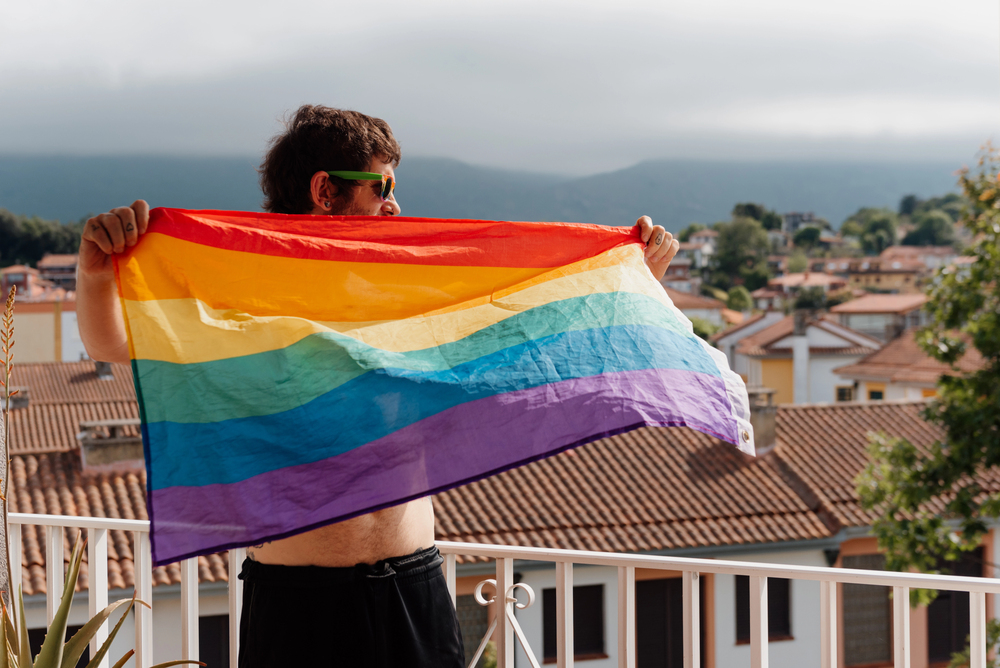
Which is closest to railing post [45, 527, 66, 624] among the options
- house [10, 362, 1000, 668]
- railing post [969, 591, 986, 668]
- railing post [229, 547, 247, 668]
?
railing post [229, 547, 247, 668]

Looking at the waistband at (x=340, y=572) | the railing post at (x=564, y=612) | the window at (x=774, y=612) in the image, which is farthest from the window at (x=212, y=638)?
the waistband at (x=340, y=572)

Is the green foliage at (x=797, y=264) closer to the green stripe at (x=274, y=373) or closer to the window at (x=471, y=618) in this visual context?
the window at (x=471, y=618)

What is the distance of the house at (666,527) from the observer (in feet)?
45.2

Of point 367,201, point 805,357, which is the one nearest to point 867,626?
point 367,201

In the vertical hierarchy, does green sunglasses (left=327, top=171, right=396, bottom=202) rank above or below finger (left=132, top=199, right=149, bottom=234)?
above

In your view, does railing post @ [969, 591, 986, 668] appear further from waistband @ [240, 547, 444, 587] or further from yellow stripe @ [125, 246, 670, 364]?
waistband @ [240, 547, 444, 587]

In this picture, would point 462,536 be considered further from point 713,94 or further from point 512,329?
point 713,94

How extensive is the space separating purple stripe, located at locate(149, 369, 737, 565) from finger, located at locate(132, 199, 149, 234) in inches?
19.0

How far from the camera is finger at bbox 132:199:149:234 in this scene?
1.63 meters

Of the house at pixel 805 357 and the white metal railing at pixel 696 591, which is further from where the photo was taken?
the house at pixel 805 357

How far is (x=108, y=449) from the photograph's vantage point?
14102 mm

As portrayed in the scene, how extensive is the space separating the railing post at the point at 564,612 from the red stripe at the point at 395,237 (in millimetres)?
754


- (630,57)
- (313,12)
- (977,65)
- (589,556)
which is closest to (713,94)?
Result: (630,57)

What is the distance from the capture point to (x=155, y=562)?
1418 millimetres
